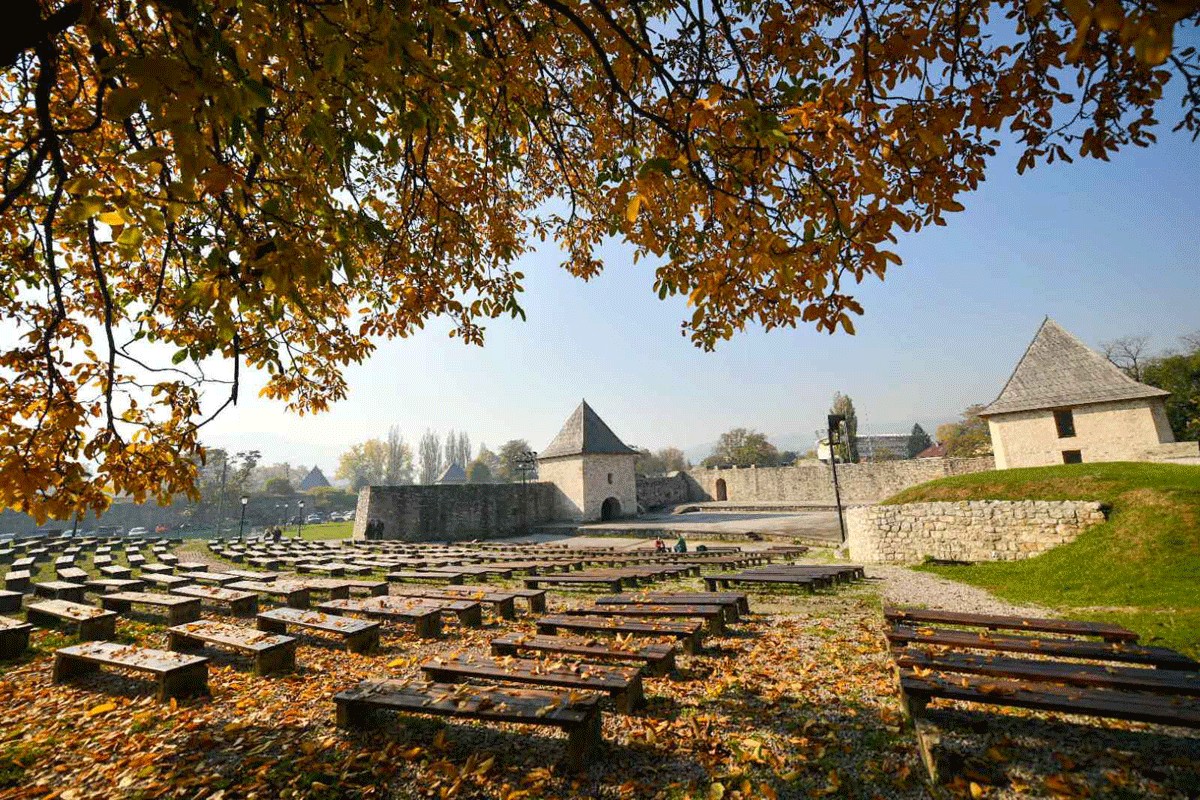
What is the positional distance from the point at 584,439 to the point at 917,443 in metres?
66.4

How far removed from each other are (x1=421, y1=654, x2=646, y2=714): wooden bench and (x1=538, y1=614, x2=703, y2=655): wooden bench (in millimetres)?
1286

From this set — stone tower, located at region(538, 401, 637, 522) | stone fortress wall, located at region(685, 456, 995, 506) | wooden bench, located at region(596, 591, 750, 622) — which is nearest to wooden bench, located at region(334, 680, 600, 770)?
wooden bench, located at region(596, 591, 750, 622)

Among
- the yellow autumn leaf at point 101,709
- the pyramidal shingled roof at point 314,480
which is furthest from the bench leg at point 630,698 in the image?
the pyramidal shingled roof at point 314,480

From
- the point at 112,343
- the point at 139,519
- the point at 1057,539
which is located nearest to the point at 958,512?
the point at 1057,539

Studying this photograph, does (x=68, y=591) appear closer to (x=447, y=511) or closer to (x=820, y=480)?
(x=447, y=511)

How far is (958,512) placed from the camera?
1360cm

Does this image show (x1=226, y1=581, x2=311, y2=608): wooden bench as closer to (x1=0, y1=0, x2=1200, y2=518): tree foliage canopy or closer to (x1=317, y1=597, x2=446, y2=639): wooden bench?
(x1=317, y1=597, x2=446, y2=639): wooden bench

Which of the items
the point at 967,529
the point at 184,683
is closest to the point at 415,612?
the point at 184,683

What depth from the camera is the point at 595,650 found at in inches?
182

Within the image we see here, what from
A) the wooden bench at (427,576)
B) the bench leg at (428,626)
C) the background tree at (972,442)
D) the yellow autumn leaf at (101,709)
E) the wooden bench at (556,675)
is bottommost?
the wooden bench at (427,576)

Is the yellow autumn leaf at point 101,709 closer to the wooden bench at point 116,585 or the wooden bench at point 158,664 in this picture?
the wooden bench at point 158,664

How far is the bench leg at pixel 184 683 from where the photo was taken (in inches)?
178

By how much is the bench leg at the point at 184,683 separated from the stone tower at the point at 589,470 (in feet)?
99.8

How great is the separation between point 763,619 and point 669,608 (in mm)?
1894
